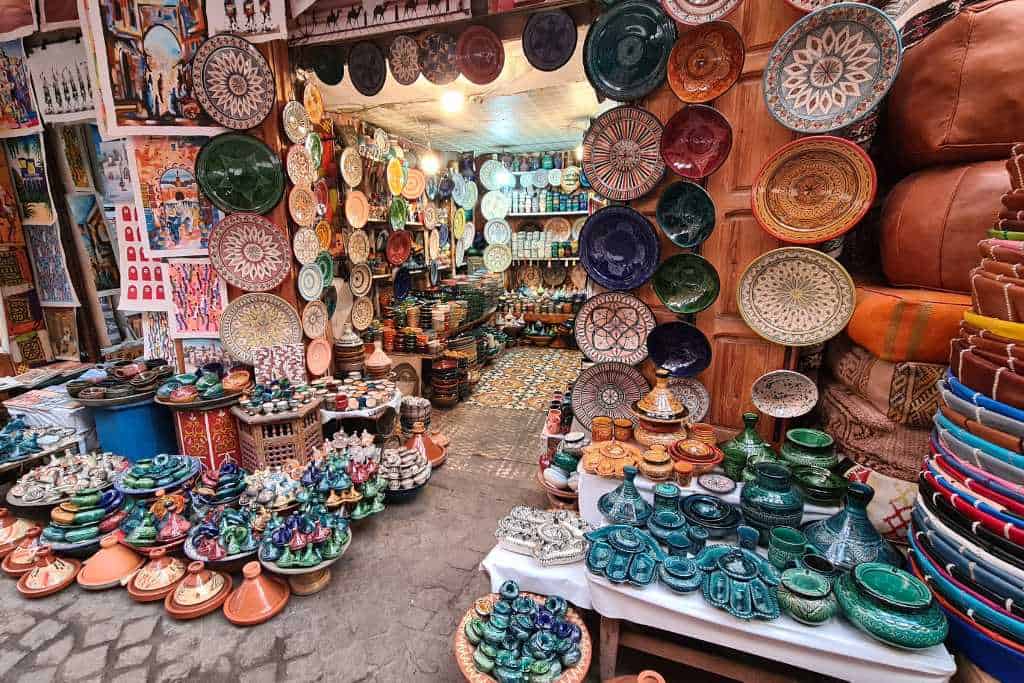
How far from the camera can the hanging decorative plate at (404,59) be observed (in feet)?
9.70

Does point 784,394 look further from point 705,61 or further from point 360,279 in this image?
point 360,279

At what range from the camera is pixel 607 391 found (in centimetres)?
265

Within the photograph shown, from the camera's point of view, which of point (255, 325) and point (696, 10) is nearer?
point (696, 10)

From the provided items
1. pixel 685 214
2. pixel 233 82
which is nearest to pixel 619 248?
pixel 685 214

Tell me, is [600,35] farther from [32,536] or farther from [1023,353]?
[32,536]

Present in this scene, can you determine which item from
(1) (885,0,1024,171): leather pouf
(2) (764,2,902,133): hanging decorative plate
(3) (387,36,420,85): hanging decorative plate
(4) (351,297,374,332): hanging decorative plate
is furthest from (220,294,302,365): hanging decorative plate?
(1) (885,0,1024,171): leather pouf

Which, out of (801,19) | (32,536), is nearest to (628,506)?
(801,19)

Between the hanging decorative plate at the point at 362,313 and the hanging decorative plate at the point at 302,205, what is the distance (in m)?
1.19

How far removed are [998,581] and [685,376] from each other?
1.41 metres

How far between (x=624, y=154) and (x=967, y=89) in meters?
1.31

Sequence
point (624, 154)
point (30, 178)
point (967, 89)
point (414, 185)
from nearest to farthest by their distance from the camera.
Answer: point (967, 89) → point (624, 154) → point (30, 178) → point (414, 185)

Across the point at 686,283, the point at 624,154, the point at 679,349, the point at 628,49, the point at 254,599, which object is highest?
the point at 628,49

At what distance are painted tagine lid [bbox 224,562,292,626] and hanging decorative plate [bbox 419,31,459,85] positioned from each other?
300cm

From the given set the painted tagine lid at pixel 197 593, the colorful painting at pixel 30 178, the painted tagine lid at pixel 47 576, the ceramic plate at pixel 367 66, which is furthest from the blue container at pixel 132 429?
the ceramic plate at pixel 367 66
